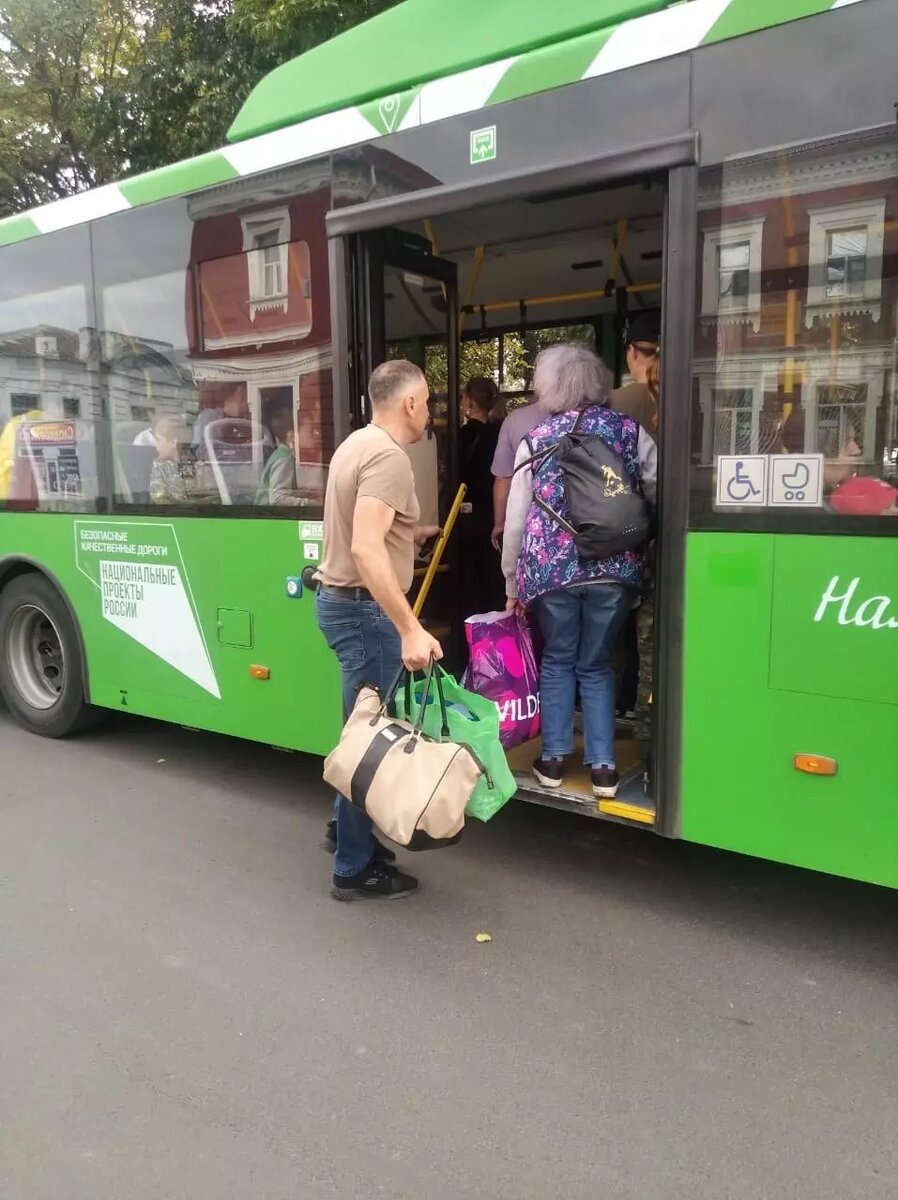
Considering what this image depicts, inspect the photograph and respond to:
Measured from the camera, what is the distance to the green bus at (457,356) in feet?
9.34

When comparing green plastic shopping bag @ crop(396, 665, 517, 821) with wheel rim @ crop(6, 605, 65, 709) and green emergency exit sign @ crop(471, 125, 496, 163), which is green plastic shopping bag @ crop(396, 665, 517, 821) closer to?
green emergency exit sign @ crop(471, 125, 496, 163)

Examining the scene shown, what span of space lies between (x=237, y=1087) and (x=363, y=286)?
3051mm

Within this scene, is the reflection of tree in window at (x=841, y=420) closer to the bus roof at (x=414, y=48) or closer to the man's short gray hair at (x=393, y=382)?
the man's short gray hair at (x=393, y=382)

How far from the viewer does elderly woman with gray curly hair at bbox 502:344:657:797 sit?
3529 mm

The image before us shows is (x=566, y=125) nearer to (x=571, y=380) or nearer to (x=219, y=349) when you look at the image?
(x=571, y=380)

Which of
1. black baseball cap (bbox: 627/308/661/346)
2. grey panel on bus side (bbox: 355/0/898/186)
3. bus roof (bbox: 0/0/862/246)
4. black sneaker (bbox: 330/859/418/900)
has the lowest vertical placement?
black sneaker (bbox: 330/859/418/900)

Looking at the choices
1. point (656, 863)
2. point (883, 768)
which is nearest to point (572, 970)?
point (656, 863)

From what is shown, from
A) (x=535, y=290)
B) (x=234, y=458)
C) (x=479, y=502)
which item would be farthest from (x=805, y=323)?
(x=535, y=290)

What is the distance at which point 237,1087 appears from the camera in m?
2.62

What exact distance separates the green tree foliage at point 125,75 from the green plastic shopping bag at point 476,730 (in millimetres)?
7508

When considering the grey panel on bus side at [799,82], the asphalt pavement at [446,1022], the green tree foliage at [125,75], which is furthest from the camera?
the green tree foliage at [125,75]

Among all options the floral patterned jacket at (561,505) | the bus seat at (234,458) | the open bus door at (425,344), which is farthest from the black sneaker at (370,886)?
the bus seat at (234,458)

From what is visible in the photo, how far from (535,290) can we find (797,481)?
381 centimetres

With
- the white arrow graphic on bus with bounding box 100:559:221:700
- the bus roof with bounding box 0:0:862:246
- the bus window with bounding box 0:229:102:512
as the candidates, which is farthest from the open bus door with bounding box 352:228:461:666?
the bus window with bounding box 0:229:102:512
